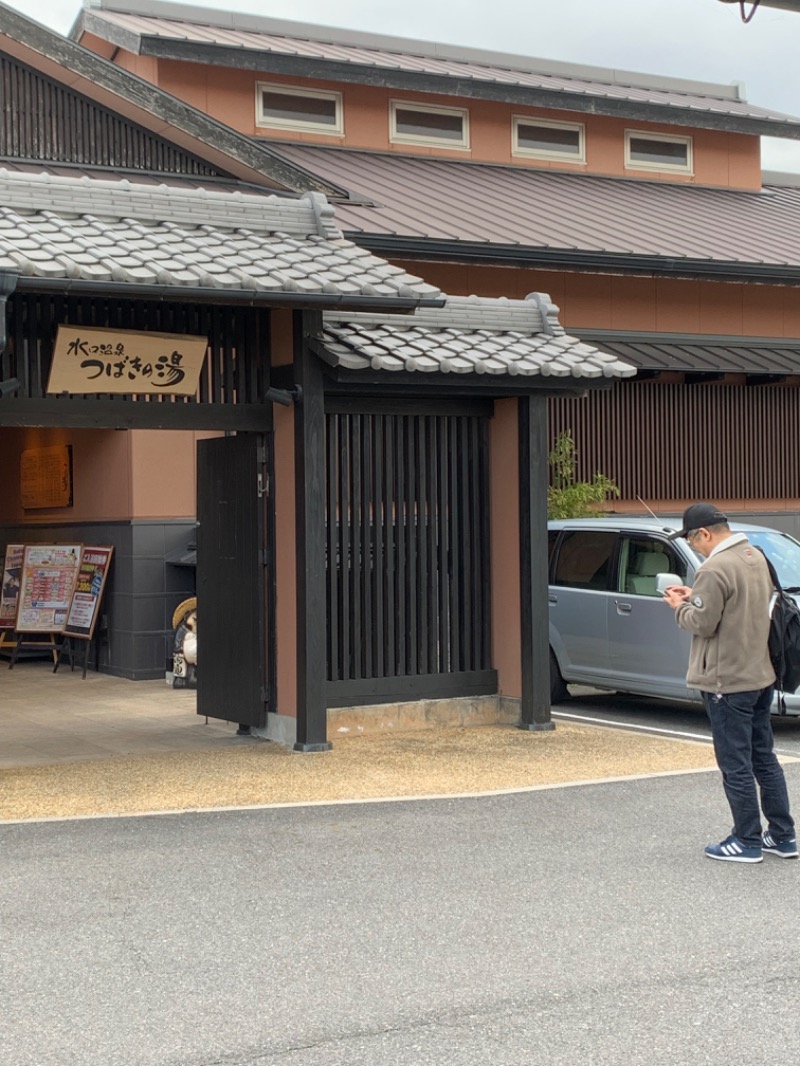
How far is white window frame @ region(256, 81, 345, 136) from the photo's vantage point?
20.1 metres

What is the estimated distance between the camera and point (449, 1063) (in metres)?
4.65

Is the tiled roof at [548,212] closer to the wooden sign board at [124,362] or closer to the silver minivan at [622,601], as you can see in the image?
the silver minivan at [622,601]

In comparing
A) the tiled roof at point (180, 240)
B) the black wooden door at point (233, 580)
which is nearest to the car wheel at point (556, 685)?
the black wooden door at point (233, 580)

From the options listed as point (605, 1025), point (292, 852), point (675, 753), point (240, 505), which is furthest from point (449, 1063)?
point (240, 505)

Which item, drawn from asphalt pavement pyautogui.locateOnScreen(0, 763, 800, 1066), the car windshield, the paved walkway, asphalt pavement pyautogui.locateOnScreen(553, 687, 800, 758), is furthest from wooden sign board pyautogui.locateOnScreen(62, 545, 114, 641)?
asphalt pavement pyautogui.locateOnScreen(0, 763, 800, 1066)

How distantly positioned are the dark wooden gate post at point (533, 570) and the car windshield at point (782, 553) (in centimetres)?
212

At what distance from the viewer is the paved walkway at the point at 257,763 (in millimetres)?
9219

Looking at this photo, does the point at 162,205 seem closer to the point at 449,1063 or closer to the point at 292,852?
the point at 292,852

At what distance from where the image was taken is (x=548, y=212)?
19.6m

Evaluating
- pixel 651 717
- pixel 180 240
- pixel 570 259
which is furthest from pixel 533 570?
pixel 570 259

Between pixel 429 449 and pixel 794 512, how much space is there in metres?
A: 10.4

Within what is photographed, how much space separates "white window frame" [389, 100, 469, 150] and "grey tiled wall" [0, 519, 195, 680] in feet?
24.9

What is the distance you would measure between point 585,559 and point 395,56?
11741 mm

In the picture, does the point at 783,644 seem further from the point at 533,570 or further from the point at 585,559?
the point at 585,559
